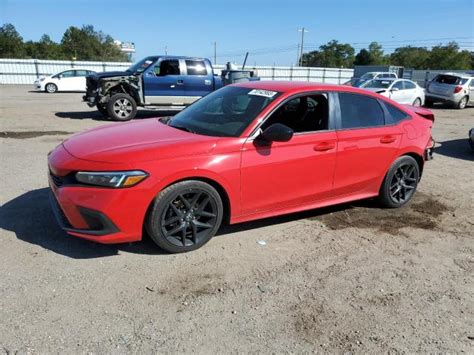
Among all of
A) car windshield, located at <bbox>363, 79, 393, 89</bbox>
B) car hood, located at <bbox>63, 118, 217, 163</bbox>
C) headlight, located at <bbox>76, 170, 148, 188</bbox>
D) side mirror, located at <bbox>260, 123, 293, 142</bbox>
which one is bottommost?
headlight, located at <bbox>76, 170, 148, 188</bbox>

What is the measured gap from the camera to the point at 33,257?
3.75m

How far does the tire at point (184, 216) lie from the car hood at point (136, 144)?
1.03 feet

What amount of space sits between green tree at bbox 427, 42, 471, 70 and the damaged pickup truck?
78.3 m

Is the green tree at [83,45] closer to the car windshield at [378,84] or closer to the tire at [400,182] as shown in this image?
the car windshield at [378,84]

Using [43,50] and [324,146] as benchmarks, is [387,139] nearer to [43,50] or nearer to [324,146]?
[324,146]

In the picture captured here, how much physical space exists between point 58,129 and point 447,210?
955 cm

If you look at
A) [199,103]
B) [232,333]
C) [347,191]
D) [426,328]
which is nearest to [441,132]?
[347,191]

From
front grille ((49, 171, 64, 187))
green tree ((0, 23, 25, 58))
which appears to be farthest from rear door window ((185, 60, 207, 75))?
green tree ((0, 23, 25, 58))

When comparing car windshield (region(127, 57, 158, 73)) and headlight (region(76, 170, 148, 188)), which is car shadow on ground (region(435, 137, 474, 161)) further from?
car windshield (region(127, 57, 158, 73))

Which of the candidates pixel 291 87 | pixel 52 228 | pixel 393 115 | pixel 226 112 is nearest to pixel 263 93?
pixel 291 87

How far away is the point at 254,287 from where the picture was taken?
3471mm

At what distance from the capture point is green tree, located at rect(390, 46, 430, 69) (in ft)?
282

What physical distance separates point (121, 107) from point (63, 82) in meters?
14.7

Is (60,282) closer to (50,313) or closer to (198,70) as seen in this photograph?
(50,313)
